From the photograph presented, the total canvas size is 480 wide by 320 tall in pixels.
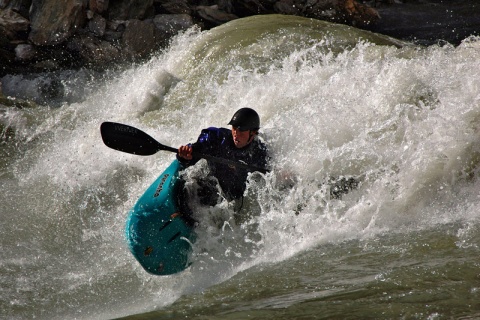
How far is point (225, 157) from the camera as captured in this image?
4.79 m

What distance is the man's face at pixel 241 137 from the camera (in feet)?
15.3

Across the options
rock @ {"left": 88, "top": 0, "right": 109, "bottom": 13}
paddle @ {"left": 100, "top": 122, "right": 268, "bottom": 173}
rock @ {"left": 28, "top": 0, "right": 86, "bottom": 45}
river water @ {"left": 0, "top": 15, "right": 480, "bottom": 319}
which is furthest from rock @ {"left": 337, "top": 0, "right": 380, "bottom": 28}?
paddle @ {"left": 100, "top": 122, "right": 268, "bottom": 173}

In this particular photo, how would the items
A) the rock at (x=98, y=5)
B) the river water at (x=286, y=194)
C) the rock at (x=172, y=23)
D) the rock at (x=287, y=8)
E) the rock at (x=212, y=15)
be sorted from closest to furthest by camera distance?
the river water at (x=286, y=194)
the rock at (x=98, y=5)
the rock at (x=172, y=23)
the rock at (x=212, y=15)
the rock at (x=287, y=8)

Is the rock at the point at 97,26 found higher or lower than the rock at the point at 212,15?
lower

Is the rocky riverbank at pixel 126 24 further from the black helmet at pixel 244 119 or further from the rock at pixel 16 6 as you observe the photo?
the black helmet at pixel 244 119

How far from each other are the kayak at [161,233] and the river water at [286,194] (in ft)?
0.38

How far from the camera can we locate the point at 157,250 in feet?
14.9

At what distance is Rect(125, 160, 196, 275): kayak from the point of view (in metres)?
4.53

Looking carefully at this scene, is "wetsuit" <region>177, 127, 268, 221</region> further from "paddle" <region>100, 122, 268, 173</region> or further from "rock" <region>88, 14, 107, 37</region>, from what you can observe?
"rock" <region>88, 14, 107, 37</region>

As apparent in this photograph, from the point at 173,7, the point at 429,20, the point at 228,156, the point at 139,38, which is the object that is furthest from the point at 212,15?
the point at 228,156

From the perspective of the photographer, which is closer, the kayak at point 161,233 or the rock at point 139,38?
the kayak at point 161,233

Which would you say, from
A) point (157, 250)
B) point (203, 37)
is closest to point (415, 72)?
point (157, 250)

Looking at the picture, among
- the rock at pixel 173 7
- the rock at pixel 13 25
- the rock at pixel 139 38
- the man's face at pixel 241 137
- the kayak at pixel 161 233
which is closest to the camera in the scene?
the kayak at pixel 161 233

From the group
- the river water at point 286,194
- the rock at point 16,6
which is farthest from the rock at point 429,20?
the rock at point 16,6
